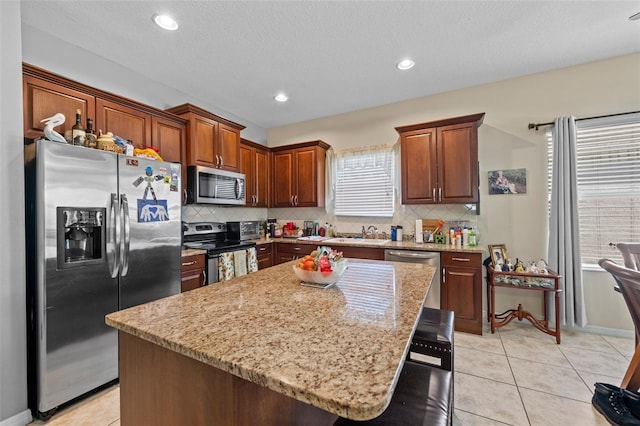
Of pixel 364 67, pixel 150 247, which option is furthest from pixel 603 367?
pixel 150 247

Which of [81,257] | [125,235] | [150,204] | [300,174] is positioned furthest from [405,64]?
[81,257]

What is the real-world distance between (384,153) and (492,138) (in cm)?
133

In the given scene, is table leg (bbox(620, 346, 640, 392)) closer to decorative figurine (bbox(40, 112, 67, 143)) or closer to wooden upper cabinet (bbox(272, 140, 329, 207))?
wooden upper cabinet (bbox(272, 140, 329, 207))

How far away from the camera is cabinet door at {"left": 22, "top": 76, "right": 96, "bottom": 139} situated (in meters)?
1.98

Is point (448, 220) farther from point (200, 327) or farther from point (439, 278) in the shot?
point (200, 327)

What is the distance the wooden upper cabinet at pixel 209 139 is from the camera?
123 inches

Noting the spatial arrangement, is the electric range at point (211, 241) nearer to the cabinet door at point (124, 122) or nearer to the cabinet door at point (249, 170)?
the cabinet door at point (249, 170)

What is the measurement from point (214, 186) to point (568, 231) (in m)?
3.90

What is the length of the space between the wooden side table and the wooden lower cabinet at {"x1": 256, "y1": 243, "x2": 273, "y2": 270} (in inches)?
109

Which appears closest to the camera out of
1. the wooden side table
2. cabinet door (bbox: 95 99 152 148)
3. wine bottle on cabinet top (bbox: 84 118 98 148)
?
wine bottle on cabinet top (bbox: 84 118 98 148)

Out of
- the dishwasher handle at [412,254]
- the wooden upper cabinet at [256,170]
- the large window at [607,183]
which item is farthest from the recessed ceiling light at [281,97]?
the large window at [607,183]

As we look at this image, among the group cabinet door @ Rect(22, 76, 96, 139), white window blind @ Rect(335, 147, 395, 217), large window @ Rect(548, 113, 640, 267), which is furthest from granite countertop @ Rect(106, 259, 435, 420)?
large window @ Rect(548, 113, 640, 267)

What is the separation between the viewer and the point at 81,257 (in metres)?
1.93

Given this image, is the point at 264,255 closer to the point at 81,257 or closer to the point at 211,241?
the point at 211,241
